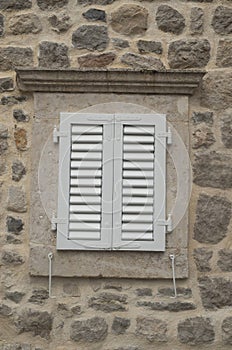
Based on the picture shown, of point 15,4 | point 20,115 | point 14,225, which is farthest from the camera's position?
point 15,4

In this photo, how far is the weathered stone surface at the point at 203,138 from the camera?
4.92 meters

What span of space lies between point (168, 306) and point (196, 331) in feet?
0.73

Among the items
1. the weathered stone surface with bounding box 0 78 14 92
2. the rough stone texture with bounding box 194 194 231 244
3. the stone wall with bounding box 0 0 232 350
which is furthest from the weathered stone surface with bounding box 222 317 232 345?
the weathered stone surface with bounding box 0 78 14 92

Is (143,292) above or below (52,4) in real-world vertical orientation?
below

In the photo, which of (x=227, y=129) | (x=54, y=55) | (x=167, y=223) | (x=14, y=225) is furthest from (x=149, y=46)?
(x=14, y=225)

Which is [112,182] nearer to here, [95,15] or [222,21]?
[95,15]

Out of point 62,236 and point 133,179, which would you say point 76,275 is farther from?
point 133,179

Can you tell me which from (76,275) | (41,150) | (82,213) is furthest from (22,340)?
(41,150)

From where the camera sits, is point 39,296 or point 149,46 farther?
point 149,46

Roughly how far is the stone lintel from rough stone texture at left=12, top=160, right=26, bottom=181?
48 cm

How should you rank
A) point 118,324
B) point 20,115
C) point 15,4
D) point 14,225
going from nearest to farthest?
point 118,324 → point 14,225 → point 20,115 → point 15,4

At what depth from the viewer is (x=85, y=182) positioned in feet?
15.8

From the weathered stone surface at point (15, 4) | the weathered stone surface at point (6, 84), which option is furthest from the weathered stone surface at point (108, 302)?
the weathered stone surface at point (15, 4)

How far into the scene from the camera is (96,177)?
483 cm
